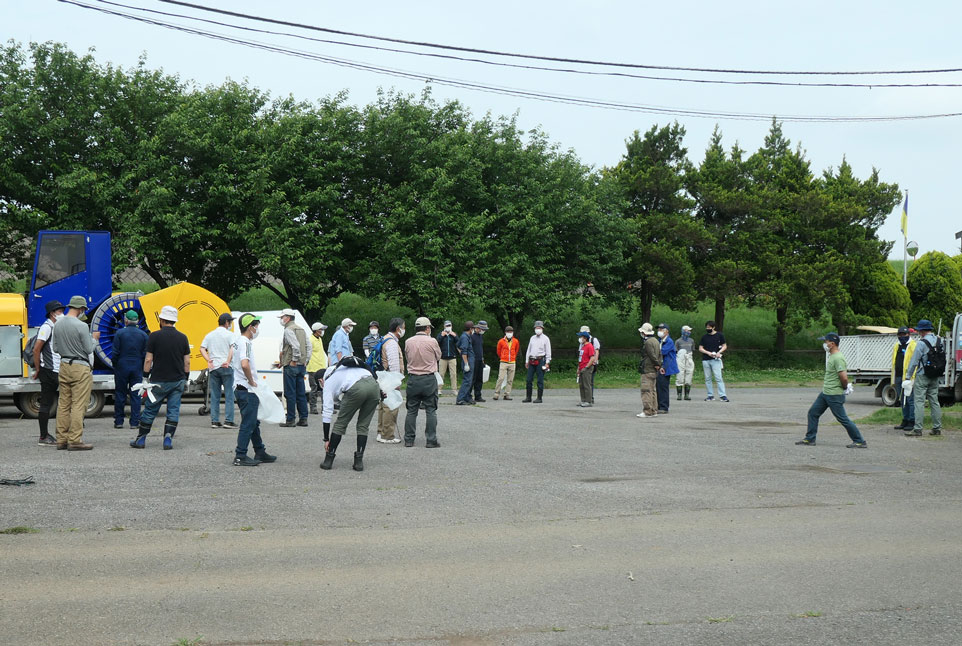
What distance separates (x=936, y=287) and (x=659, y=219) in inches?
702

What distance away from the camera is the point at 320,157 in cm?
3538

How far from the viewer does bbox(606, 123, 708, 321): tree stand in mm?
42906

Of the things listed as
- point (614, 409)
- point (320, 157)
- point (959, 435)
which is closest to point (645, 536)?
point (959, 435)

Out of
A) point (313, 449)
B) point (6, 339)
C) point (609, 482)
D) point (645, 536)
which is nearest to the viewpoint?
point (645, 536)

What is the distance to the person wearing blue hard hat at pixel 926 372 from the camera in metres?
14.5

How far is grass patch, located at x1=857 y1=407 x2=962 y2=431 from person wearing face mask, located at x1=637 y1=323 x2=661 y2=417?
4.06 meters

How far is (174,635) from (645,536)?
3.93m

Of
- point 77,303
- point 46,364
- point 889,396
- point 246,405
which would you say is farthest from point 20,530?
point 889,396

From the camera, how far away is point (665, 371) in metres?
20.0

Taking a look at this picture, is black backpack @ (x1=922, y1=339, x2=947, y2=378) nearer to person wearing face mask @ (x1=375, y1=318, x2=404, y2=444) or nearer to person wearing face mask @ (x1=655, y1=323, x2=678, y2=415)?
person wearing face mask @ (x1=655, y1=323, x2=678, y2=415)

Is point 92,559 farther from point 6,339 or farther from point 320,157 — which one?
point 320,157

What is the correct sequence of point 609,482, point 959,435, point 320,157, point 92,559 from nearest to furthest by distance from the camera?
point 92,559
point 609,482
point 959,435
point 320,157

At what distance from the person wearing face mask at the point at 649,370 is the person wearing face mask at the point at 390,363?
6089mm

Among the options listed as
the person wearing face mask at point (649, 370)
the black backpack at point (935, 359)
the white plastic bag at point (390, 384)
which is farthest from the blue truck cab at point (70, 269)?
the black backpack at point (935, 359)
